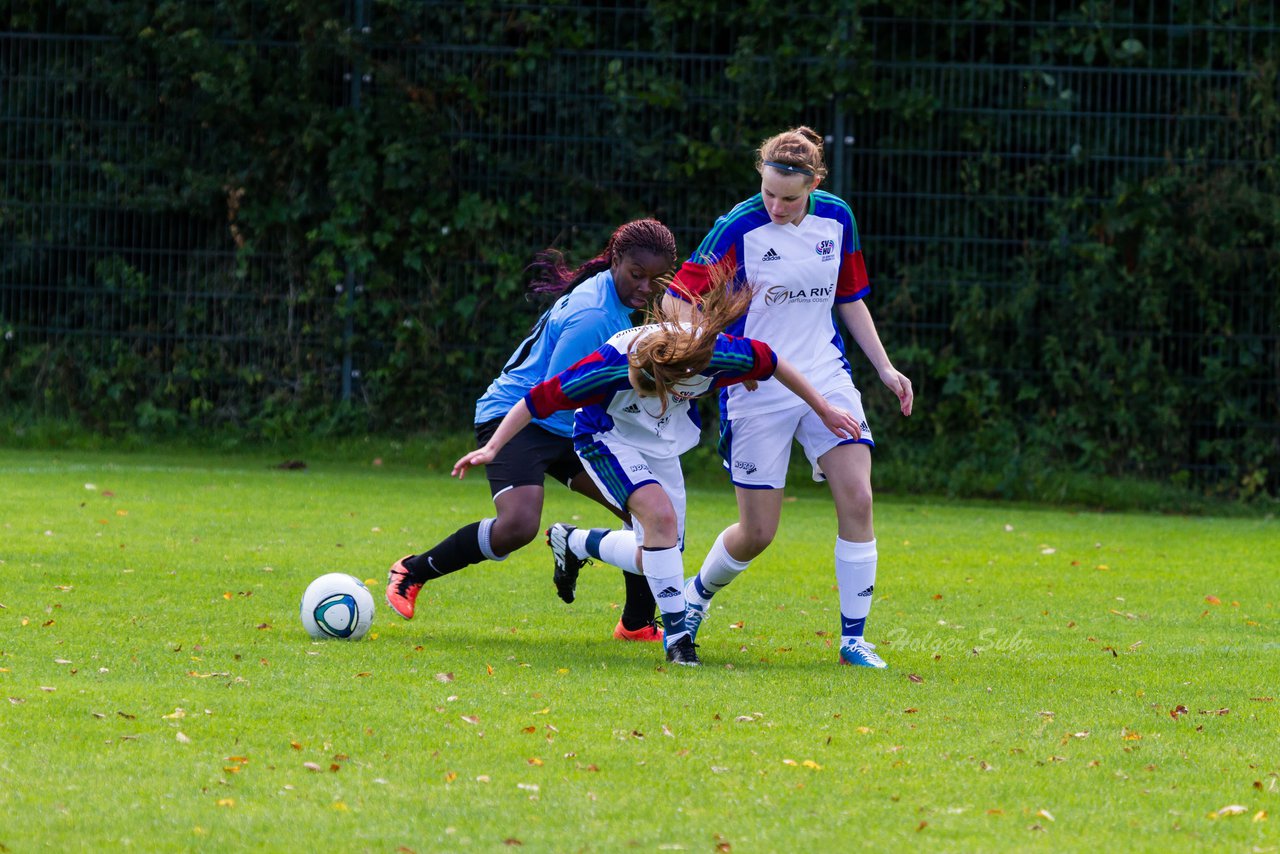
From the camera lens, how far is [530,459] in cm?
693

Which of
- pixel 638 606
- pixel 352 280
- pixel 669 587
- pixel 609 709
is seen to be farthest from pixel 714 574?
pixel 352 280

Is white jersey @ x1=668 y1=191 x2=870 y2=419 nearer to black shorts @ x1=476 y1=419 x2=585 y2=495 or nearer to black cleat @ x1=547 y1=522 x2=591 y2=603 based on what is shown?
black shorts @ x1=476 y1=419 x2=585 y2=495

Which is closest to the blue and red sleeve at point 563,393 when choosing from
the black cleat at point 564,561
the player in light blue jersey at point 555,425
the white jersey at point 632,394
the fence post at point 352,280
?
the white jersey at point 632,394

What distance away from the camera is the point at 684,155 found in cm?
1441

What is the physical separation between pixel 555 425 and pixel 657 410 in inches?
35.6

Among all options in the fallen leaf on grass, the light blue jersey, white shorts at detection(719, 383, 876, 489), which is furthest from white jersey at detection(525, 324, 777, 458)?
the fallen leaf on grass

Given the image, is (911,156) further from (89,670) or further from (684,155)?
(89,670)

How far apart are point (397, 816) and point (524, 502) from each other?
298cm

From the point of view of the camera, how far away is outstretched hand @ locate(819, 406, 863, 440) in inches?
235

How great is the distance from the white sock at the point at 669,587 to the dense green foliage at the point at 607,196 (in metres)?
8.12


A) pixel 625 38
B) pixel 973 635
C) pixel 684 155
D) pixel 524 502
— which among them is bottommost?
pixel 973 635

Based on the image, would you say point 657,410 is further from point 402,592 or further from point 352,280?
point 352,280

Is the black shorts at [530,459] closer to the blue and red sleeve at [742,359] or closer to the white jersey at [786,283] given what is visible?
the white jersey at [786,283]

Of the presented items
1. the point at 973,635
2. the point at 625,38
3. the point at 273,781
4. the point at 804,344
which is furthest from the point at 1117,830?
the point at 625,38
